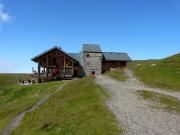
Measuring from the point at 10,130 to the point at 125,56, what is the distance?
7588 cm

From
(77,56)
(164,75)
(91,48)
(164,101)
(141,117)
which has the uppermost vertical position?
(91,48)

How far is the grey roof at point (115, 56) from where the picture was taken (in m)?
101

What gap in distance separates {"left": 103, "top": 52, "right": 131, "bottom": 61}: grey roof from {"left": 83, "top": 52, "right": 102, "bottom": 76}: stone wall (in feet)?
11.7

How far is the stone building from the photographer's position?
91.2 m

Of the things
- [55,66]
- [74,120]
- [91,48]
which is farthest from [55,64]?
[74,120]

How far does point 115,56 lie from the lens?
103 meters

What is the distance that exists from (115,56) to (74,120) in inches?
2980

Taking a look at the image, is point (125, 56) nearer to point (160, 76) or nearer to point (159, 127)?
point (160, 76)

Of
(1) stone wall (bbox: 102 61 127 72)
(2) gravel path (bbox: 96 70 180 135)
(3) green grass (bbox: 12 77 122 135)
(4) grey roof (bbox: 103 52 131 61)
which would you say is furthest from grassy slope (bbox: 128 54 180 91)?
(1) stone wall (bbox: 102 61 127 72)

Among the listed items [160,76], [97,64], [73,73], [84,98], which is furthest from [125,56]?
[84,98]

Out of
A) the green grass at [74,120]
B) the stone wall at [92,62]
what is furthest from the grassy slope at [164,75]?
the stone wall at [92,62]

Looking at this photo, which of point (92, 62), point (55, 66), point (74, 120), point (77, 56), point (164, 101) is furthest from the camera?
point (77, 56)

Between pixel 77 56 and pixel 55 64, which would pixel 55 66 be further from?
pixel 77 56

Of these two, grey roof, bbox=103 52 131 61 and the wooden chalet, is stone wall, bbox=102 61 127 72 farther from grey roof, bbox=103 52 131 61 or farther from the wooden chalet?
the wooden chalet
